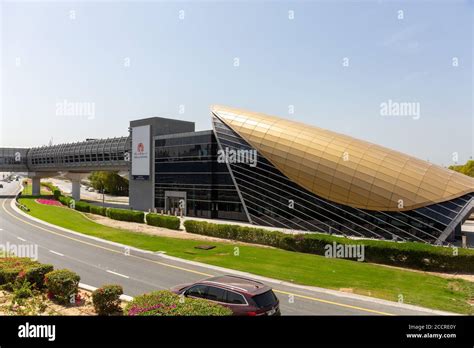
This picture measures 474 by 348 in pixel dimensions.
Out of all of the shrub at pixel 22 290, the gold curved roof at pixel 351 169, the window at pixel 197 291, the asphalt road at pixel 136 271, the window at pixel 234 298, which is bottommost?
the asphalt road at pixel 136 271

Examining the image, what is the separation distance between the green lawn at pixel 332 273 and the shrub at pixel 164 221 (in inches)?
206

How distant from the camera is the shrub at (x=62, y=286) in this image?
41.4 feet

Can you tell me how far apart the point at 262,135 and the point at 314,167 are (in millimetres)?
7695

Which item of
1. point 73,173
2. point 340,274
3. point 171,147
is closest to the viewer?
point 340,274

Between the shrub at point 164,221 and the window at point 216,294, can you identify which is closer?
the window at point 216,294

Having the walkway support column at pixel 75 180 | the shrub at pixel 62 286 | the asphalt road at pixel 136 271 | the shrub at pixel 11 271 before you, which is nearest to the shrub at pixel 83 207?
the asphalt road at pixel 136 271

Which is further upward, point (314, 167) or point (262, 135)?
point (262, 135)

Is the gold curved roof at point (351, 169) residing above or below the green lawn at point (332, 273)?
above

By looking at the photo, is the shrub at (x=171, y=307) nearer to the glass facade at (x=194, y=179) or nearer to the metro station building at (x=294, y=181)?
the metro station building at (x=294, y=181)

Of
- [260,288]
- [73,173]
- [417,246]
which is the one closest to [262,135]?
[417,246]

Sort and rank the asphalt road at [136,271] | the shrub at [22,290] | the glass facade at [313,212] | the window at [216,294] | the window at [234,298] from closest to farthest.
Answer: the window at [234,298]
the window at [216,294]
the shrub at [22,290]
the asphalt road at [136,271]
the glass facade at [313,212]

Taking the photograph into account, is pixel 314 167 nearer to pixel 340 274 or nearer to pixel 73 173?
pixel 340 274

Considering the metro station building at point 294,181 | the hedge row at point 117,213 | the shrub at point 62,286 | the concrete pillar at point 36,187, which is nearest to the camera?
the shrub at point 62,286

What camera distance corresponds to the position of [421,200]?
28266 millimetres
